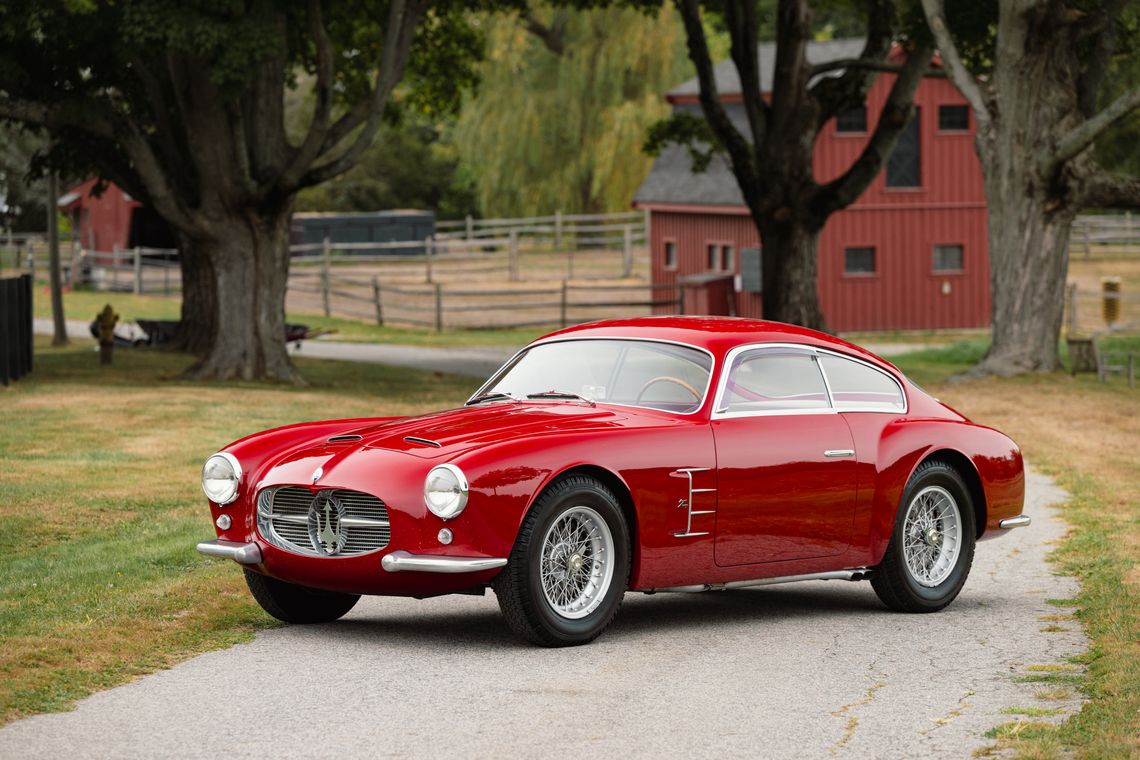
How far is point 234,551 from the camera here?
8.45 metres

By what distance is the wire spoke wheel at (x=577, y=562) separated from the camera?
8148mm

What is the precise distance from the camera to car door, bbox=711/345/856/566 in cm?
886

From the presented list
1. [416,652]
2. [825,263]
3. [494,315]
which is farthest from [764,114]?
[416,652]

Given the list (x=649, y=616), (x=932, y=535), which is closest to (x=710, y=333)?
(x=649, y=616)

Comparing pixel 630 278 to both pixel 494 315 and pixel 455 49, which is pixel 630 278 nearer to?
pixel 494 315

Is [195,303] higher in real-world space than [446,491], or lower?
higher

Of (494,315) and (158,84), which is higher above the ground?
(158,84)

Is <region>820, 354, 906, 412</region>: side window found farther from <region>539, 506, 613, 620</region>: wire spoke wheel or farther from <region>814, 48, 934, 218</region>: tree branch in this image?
<region>814, 48, 934, 218</region>: tree branch

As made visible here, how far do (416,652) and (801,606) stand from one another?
8.64 ft

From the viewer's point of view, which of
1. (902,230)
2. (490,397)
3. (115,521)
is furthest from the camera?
(902,230)

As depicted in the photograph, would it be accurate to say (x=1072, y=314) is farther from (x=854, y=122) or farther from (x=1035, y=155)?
(x=1035, y=155)

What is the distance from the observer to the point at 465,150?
64.0 m

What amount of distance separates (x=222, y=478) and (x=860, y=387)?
11.3 feet

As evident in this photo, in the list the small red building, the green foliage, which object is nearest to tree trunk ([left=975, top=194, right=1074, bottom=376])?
the small red building
